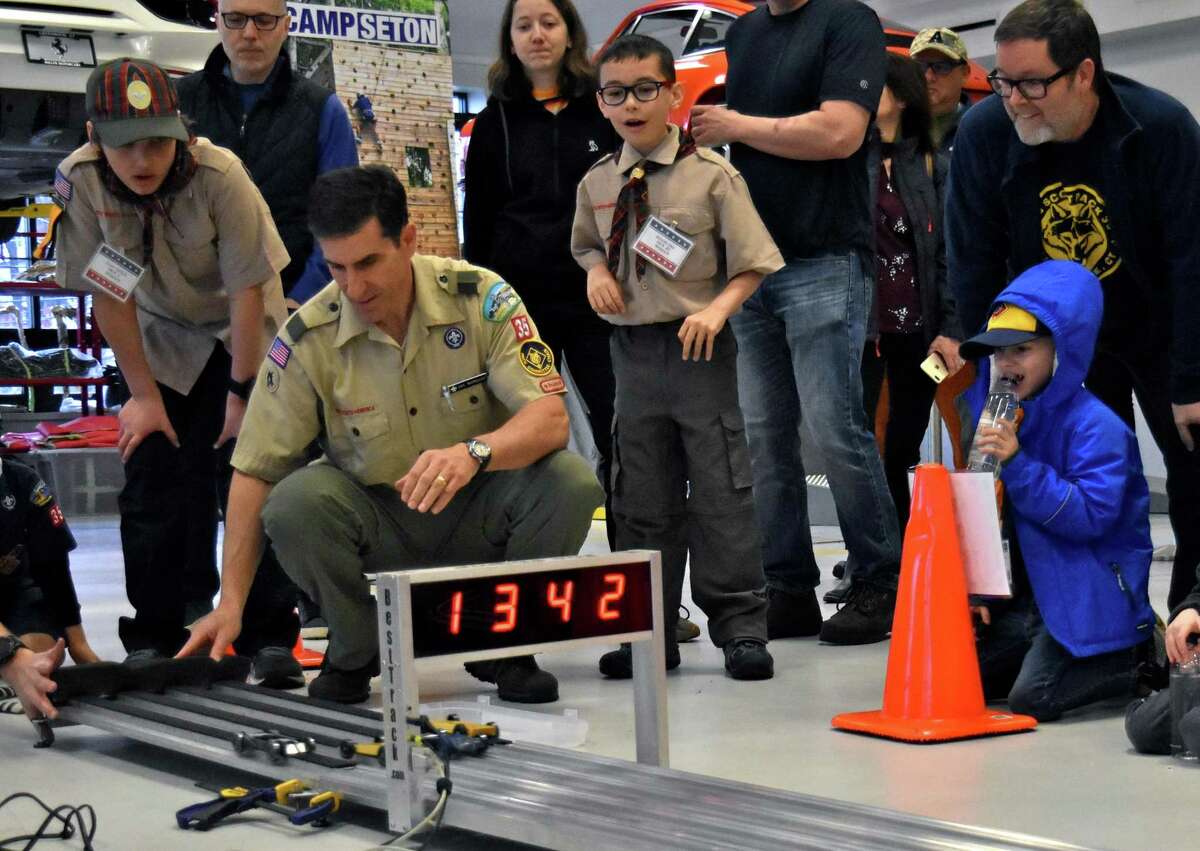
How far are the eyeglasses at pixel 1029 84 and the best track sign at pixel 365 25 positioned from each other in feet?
11.2

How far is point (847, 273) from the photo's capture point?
3.53 m

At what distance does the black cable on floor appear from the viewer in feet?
6.55

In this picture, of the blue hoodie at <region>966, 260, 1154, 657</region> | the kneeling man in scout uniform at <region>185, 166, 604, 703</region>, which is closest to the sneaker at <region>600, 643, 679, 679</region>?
the kneeling man in scout uniform at <region>185, 166, 604, 703</region>

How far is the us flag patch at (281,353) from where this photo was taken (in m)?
2.94

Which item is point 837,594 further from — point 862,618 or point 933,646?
point 933,646

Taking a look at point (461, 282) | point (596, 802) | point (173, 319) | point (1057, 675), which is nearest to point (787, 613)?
point (1057, 675)

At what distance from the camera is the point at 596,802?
1866 mm

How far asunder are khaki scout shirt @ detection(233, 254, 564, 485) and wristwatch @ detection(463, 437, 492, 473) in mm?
181

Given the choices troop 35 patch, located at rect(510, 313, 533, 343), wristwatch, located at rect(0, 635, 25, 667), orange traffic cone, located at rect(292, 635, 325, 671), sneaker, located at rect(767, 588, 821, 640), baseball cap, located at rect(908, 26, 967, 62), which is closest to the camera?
wristwatch, located at rect(0, 635, 25, 667)

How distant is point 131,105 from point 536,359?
3.11 feet

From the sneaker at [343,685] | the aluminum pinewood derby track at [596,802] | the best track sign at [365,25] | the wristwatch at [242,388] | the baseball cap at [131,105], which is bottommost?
the sneaker at [343,685]

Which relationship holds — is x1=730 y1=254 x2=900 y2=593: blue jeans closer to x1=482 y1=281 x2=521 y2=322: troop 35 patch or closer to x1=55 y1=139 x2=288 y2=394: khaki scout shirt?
x1=482 y1=281 x2=521 y2=322: troop 35 patch

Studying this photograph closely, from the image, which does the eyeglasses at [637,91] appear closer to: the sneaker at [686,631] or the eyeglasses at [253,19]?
the eyeglasses at [253,19]

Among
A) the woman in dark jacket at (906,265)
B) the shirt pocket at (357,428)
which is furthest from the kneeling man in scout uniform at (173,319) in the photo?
the woman in dark jacket at (906,265)
